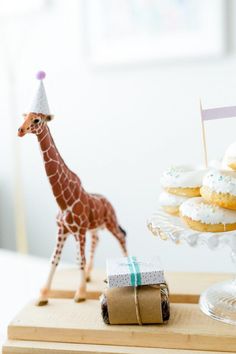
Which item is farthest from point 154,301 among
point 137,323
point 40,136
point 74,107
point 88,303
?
point 74,107

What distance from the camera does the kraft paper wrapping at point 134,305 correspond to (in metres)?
1.05

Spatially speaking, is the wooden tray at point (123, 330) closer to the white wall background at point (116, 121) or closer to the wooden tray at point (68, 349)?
the wooden tray at point (68, 349)

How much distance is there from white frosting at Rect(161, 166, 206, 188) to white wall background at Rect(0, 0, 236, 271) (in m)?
1.20

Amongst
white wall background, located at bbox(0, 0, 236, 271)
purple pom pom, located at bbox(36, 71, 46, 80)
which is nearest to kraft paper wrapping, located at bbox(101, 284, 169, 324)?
purple pom pom, located at bbox(36, 71, 46, 80)

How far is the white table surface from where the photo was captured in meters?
1.29

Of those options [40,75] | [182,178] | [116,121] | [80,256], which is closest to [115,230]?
[80,256]

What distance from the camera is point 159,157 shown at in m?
2.53

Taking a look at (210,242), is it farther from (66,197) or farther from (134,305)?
(66,197)

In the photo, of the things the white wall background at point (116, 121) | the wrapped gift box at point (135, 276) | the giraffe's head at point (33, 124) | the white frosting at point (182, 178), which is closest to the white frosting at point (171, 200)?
the white frosting at point (182, 178)

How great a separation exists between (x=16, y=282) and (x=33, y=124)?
52 cm

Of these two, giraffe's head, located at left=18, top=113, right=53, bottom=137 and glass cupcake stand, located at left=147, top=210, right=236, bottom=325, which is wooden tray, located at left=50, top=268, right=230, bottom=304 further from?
giraffe's head, located at left=18, top=113, right=53, bottom=137

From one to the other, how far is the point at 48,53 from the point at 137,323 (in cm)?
187

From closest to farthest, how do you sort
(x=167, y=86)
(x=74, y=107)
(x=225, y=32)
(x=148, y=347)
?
1. (x=148, y=347)
2. (x=225, y=32)
3. (x=167, y=86)
4. (x=74, y=107)

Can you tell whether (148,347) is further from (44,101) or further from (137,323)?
(44,101)
